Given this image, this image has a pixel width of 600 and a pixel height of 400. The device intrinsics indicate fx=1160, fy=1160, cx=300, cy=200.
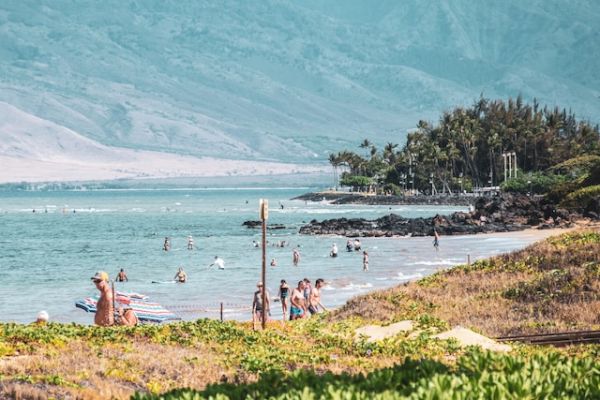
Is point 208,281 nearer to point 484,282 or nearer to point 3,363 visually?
point 484,282

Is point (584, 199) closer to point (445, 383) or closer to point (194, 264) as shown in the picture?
point (194, 264)

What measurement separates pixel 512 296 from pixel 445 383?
72.0 feet

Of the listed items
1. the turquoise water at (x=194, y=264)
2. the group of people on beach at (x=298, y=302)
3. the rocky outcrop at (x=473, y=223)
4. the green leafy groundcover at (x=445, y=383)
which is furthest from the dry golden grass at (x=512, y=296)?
the rocky outcrop at (x=473, y=223)

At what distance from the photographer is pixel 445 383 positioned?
13.7 metres

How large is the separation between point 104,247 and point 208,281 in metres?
43.8

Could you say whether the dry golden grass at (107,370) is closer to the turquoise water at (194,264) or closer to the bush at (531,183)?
the turquoise water at (194,264)

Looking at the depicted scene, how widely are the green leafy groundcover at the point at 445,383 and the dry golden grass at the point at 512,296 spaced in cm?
1263

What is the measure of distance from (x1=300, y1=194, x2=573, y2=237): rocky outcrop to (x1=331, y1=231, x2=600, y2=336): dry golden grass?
67939 mm

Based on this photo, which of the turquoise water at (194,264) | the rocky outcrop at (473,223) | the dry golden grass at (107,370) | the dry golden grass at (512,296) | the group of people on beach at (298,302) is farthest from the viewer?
the rocky outcrop at (473,223)

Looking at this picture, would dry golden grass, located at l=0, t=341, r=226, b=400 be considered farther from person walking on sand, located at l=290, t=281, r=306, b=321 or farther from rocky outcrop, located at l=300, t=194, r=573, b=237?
rocky outcrop, located at l=300, t=194, r=573, b=237

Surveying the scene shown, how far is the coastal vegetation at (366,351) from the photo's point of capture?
14844mm

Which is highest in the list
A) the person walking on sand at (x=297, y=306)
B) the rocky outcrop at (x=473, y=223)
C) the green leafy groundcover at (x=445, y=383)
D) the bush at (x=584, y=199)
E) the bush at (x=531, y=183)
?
the bush at (x=531, y=183)

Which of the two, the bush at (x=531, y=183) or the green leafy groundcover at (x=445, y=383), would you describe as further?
the bush at (x=531, y=183)

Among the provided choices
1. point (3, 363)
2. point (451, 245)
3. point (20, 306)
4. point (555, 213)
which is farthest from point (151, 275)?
point (3, 363)
